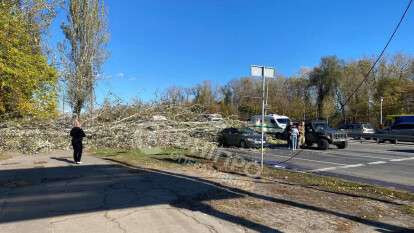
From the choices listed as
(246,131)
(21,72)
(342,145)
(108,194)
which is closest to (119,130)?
(21,72)

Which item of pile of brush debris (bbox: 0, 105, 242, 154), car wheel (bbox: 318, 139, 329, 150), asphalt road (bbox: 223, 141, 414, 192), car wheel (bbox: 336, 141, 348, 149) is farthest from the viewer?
car wheel (bbox: 336, 141, 348, 149)

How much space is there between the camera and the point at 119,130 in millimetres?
23172

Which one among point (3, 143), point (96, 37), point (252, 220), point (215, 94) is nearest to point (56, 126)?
point (3, 143)

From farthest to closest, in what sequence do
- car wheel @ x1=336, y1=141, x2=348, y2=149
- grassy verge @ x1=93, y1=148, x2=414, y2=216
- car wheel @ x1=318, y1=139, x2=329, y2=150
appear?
car wheel @ x1=336, y1=141, x2=348, y2=149 → car wheel @ x1=318, y1=139, x2=329, y2=150 → grassy verge @ x1=93, y1=148, x2=414, y2=216

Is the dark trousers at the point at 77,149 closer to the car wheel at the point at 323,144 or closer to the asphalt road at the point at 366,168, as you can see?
the asphalt road at the point at 366,168

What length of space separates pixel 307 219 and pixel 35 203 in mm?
5068

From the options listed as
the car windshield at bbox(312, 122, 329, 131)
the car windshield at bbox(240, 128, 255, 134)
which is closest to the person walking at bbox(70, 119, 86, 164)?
the car windshield at bbox(240, 128, 255, 134)

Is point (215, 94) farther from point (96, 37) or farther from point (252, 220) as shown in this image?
point (252, 220)

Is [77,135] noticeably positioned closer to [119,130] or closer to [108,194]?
[108,194]

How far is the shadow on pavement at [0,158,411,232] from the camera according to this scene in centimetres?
764

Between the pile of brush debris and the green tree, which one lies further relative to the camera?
the green tree

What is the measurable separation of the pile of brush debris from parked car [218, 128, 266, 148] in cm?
177

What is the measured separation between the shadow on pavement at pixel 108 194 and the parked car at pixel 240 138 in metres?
13.8

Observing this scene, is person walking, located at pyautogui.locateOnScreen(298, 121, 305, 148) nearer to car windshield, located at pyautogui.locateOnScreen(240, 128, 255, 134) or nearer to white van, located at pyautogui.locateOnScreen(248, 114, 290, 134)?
car windshield, located at pyautogui.locateOnScreen(240, 128, 255, 134)
